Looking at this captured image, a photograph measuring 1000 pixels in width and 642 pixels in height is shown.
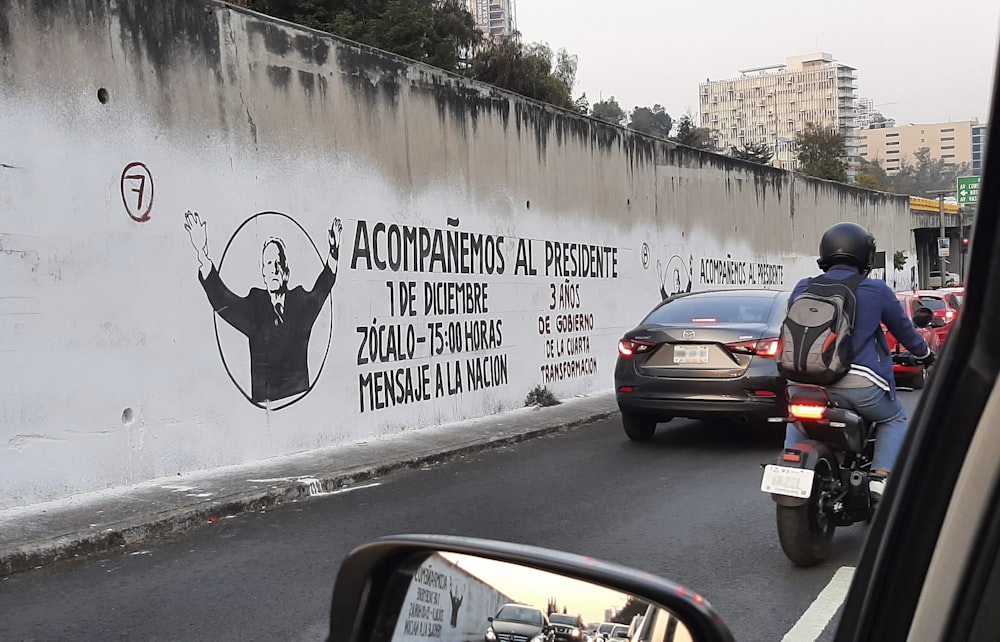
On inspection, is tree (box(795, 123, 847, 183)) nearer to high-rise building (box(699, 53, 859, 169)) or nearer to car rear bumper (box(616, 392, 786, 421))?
high-rise building (box(699, 53, 859, 169))

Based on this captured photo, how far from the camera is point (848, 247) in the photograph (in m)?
5.44

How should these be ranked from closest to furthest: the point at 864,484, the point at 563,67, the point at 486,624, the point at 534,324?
1. the point at 486,624
2. the point at 864,484
3. the point at 534,324
4. the point at 563,67

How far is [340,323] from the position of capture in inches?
403

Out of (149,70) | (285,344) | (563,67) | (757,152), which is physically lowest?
(285,344)

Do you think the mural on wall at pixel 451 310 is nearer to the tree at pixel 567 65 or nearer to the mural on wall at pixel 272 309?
the mural on wall at pixel 272 309

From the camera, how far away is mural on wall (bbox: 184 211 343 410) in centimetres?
883

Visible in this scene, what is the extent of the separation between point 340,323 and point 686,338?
12.3 feet

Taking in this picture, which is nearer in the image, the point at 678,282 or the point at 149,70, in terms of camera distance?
the point at 149,70

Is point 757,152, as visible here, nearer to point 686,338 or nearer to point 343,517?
point 686,338

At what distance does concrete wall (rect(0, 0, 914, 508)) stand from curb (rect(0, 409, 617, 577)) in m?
1.23

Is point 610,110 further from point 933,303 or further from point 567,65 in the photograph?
point 933,303

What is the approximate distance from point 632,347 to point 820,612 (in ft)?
16.3

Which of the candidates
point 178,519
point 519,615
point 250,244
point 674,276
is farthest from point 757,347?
point 674,276

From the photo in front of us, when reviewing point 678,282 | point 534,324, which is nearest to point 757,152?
point 678,282
